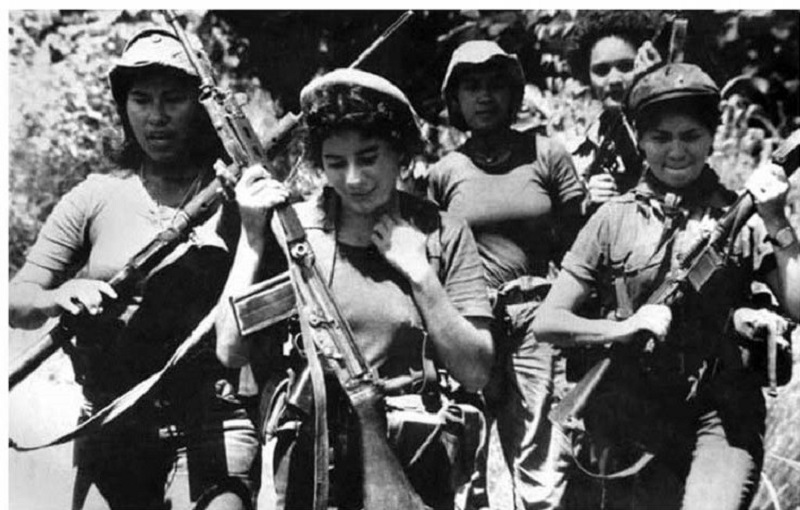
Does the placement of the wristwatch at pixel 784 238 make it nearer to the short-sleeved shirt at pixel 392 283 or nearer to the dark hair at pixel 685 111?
the dark hair at pixel 685 111

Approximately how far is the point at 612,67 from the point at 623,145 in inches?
11.6

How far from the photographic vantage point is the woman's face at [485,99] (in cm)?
370

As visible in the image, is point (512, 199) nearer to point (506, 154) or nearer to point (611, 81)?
point (506, 154)

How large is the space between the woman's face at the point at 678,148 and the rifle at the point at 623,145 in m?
0.26

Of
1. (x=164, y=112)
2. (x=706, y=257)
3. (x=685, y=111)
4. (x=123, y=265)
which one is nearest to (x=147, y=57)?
(x=164, y=112)

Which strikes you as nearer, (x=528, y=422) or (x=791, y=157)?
(x=791, y=157)

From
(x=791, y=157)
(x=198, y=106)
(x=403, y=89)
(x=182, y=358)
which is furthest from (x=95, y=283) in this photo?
(x=791, y=157)

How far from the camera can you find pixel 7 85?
3.64m

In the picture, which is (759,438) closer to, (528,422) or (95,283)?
(528,422)

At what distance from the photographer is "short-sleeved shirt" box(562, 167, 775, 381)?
3324mm

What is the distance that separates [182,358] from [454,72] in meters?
1.22

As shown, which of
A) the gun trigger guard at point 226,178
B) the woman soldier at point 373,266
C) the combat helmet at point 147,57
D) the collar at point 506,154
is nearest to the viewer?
the woman soldier at point 373,266

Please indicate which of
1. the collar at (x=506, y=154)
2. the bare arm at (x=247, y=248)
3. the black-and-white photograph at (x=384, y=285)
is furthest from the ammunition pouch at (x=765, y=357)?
the bare arm at (x=247, y=248)

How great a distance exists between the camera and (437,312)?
3.09 m
